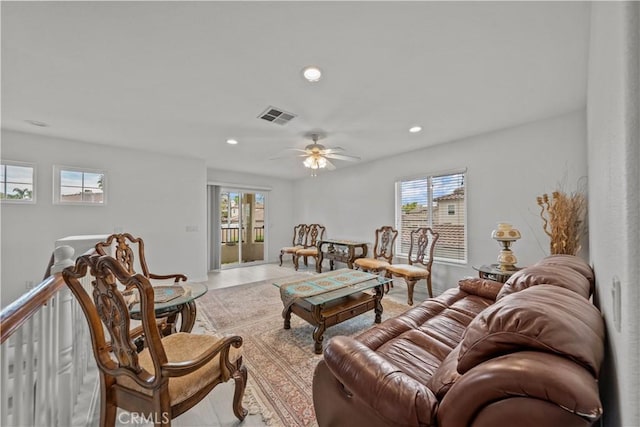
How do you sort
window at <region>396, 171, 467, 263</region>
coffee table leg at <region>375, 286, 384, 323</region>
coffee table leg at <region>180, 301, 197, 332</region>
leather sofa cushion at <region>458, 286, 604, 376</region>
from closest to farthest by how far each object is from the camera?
leather sofa cushion at <region>458, 286, 604, 376</region> → coffee table leg at <region>180, 301, 197, 332</region> → coffee table leg at <region>375, 286, 384, 323</region> → window at <region>396, 171, 467, 263</region>

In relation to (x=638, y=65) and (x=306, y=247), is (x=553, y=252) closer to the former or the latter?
(x=638, y=65)

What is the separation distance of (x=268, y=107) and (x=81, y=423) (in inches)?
115

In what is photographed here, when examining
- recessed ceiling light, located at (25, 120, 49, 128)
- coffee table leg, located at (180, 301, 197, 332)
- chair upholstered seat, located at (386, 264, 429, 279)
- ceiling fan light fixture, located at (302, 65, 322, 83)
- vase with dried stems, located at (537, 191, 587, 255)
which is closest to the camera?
ceiling fan light fixture, located at (302, 65, 322, 83)

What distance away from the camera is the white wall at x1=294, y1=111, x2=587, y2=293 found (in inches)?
114

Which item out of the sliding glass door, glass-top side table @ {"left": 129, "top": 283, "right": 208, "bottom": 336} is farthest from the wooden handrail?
the sliding glass door

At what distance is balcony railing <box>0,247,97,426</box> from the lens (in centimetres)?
91

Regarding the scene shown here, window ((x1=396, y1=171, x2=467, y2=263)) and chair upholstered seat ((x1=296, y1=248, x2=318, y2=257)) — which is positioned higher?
window ((x1=396, y1=171, x2=467, y2=263))

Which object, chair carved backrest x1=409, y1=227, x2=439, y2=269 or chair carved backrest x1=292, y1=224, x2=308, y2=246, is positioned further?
chair carved backrest x1=292, y1=224, x2=308, y2=246

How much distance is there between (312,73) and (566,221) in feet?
10.1

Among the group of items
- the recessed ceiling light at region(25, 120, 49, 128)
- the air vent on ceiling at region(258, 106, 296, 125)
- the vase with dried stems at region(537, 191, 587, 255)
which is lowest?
the vase with dried stems at region(537, 191, 587, 255)

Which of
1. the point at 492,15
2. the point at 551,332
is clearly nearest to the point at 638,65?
the point at 551,332

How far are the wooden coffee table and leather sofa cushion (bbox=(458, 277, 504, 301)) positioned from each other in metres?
0.87

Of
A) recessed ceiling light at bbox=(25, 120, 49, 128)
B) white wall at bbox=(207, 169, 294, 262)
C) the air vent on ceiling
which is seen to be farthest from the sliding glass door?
the air vent on ceiling

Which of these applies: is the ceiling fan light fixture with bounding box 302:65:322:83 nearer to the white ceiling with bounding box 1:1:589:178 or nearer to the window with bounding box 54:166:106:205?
the white ceiling with bounding box 1:1:589:178
